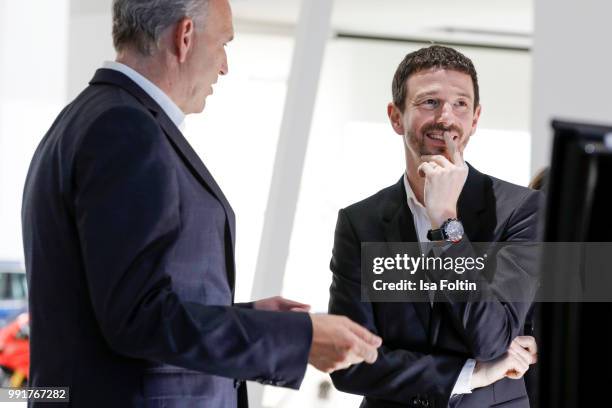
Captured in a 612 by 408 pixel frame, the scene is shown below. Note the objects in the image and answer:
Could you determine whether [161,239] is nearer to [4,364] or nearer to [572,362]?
[572,362]

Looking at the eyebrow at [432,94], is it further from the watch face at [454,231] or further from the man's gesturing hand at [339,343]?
the man's gesturing hand at [339,343]

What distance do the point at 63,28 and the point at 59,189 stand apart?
453cm

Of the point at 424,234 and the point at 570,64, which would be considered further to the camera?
the point at 570,64

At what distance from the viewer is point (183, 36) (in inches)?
64.5

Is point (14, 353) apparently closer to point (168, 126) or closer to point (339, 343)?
point (168, 126)

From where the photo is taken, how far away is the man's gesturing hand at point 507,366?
1.99m

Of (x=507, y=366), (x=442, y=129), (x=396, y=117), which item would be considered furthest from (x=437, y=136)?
(x=507, y=366)

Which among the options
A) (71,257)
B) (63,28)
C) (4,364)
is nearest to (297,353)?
(71,257)

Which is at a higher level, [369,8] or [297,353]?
[369,8]

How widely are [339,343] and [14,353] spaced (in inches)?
163

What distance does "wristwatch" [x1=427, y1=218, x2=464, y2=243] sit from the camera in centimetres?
196

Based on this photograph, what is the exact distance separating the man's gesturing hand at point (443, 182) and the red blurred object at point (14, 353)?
344 centimetres

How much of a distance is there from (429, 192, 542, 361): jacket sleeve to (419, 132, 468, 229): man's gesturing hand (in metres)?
0.09

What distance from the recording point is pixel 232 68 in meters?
6.12
